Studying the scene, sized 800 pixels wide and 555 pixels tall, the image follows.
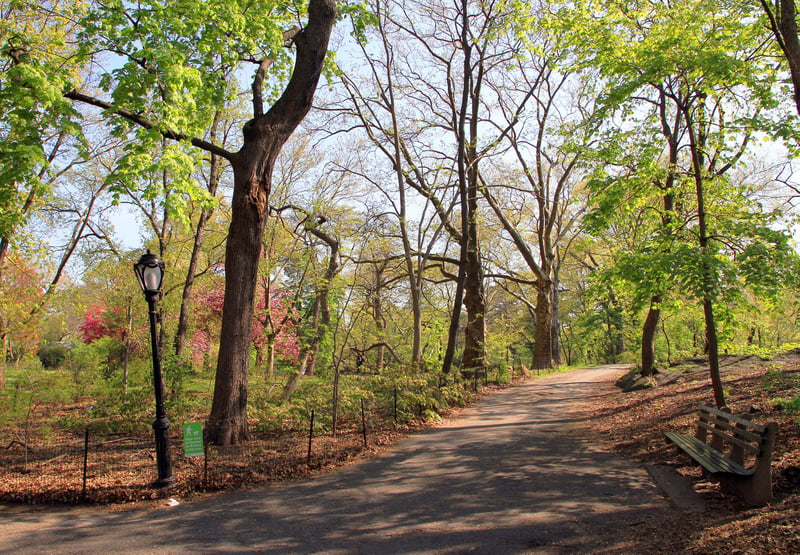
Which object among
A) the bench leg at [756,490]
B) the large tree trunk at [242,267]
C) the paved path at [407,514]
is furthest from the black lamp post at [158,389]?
the bench leg at [756,490]

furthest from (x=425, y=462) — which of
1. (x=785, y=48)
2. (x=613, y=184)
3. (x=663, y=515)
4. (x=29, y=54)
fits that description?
Result: (x=29, y=54)

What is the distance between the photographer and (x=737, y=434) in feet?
18.6

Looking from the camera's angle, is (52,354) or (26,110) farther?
(52,354)

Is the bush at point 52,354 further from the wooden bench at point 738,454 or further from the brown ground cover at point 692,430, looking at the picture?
the wooden bench at point 738,454

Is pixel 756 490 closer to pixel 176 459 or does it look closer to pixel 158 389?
pixel 158 389

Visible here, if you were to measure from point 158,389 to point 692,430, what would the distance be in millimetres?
8263

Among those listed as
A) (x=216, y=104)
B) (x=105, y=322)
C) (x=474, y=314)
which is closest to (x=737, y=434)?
(x=216, y=104)

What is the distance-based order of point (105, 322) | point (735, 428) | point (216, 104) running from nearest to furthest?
Result: point (735, 428) → point (216, 104) → point (105, 322)

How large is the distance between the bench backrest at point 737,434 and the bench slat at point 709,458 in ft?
0.52

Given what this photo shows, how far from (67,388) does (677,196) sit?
15.8m

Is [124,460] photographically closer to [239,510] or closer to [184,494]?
[184,494]

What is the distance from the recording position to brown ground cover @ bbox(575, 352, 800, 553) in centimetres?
404

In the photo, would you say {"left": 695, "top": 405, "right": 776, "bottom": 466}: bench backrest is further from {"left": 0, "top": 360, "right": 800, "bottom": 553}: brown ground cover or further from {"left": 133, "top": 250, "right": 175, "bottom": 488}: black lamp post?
{"left": 133, "top": 250, "right": 175, "bottom": 488}: black lamp post

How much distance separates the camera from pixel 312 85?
9.27 m
